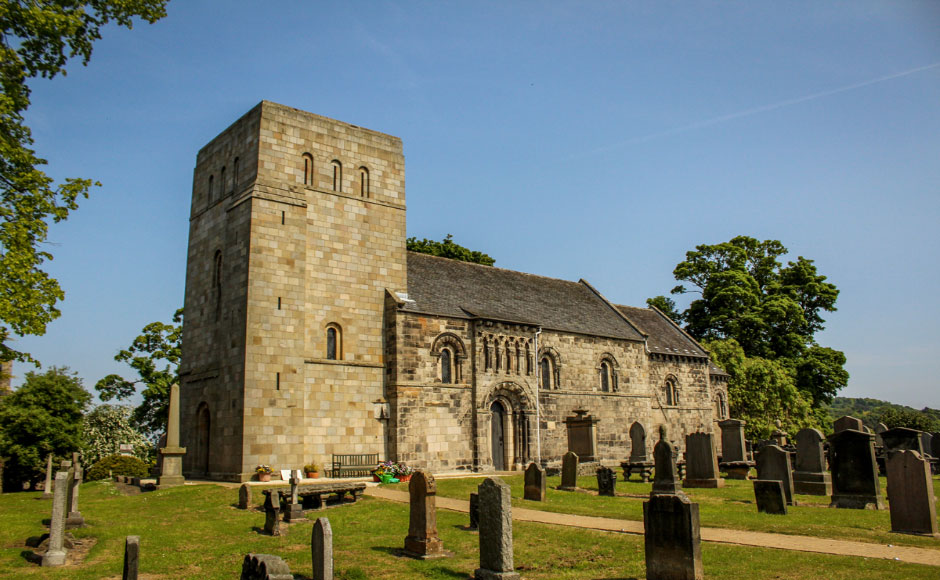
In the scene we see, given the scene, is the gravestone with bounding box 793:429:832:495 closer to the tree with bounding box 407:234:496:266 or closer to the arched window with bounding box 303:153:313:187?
the arched window with bounding box 303:153:313:187

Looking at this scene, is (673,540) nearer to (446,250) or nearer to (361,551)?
(361,551)

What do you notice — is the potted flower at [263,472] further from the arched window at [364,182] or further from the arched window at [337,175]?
→ the arched window at [364,182]

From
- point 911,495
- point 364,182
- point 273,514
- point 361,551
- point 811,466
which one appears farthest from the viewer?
point 364,182

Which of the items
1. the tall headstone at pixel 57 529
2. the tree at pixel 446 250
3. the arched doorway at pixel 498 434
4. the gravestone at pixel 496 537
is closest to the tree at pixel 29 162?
the tall headstone at pixel 57 529

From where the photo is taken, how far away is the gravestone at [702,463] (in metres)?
22.1

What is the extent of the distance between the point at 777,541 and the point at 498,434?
18.4 m

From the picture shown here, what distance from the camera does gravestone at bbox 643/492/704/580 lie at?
894cm

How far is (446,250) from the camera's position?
4747 centimetres

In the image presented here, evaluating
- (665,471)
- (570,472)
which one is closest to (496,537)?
Answer: (665,471)

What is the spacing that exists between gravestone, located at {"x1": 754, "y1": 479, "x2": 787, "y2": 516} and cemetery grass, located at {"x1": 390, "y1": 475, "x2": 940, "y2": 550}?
24 centimetres

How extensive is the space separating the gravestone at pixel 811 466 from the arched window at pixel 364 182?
18969mm

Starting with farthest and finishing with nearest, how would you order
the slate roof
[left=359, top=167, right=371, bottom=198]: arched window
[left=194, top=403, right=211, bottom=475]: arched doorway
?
the slate roof < [left=359, top=167, right=371, bottom=198]: arched window < [left=194, top=403, right=211, bottom=475]: arched doorway

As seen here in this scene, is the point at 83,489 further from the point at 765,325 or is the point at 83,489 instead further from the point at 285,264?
the point at 765,325

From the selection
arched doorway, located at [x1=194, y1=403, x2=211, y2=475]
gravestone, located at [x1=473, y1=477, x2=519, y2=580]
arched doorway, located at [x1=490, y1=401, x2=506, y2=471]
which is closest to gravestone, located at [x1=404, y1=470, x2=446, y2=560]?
gravestone, located at [x1=473, y1=477, x2=519, y2=580]
